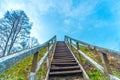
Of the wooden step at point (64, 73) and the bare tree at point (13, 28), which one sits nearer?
the wooden step at point (64, 73)

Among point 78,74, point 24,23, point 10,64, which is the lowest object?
point 78,74

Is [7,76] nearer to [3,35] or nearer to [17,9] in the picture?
[3,35]

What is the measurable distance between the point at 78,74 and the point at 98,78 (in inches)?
38.8

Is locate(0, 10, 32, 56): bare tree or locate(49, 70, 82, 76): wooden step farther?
locate(0, 10, 32, 56): bare tree

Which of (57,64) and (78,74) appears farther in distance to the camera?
(57,64)

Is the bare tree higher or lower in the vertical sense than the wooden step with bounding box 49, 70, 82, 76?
higher

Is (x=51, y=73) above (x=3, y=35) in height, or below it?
below

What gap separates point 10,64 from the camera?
1.09m

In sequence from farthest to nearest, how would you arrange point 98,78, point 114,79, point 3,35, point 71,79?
point 3,35
point 98,78
point 71,79
point 114,79

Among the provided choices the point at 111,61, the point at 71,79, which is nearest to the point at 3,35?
the point at 111,61

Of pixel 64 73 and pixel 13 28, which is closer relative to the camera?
pixel 64 73

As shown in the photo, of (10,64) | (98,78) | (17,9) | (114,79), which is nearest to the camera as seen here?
(10,64)

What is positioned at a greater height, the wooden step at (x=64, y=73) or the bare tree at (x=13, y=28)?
the bare tree at (x=13, y=28)

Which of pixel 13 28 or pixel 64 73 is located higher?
pixel 13 28
